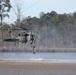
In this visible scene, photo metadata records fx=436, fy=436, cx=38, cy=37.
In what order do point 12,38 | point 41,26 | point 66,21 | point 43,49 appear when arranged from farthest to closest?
point 66,21 → point 41,26 → point 43,49 → point 12,38

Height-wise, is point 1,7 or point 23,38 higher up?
point 1,7

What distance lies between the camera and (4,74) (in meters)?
25.0

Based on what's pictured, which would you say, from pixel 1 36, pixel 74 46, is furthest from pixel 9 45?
Result: pixel 74 46

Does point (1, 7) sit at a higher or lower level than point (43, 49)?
higher

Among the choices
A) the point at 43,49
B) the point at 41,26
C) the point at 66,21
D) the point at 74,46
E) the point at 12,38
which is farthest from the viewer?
the point at 66,21

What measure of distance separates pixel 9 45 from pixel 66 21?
20.4 m

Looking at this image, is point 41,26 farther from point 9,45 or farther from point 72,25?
point 9,45

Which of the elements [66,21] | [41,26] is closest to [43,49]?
[41,26]

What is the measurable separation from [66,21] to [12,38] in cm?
4690

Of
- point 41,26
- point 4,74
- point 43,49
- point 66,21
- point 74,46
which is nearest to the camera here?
point 4,74

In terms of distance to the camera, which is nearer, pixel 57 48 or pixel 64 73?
pixel 64 73

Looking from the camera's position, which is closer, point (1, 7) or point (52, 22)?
point (1, 7)

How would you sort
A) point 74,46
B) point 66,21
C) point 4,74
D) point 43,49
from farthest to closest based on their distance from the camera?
point 66,21
point 74,46
point 43,49
point 4,74

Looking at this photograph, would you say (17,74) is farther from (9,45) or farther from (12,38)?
(9,45)
